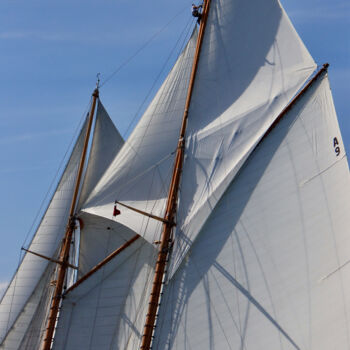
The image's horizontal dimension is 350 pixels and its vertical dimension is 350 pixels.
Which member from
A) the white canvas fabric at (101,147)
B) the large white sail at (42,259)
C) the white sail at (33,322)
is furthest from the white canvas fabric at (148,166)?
the white sail at (33,322)

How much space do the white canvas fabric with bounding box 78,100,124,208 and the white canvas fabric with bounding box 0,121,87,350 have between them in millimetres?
863

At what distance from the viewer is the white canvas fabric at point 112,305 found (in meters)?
40.5

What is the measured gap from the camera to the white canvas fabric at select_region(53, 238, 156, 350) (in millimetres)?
40500

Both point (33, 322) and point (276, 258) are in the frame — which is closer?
point (276, 258)

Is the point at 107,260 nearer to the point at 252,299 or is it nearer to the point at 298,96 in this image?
the point at 252,299

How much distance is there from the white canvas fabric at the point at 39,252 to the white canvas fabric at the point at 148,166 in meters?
5.27

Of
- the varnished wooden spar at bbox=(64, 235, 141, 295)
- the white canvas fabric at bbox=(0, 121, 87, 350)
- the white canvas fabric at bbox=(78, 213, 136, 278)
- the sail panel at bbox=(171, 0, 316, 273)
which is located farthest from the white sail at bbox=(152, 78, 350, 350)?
the white canvas fabric at bbox=(0, 121, 87, 350)

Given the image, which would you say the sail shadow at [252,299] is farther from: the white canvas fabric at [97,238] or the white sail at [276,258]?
the white canvas fabric at [97,238]

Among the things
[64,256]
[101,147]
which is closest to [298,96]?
[101,147]

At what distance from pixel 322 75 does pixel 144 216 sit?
33.6 feet

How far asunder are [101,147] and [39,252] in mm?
6360

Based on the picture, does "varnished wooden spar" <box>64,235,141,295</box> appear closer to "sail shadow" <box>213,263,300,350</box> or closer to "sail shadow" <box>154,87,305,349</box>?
"sail shadow" <box>154,87,305,349</box>

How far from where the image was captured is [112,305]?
41156 mm

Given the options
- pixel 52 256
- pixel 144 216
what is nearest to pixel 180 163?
pixel 144 216
